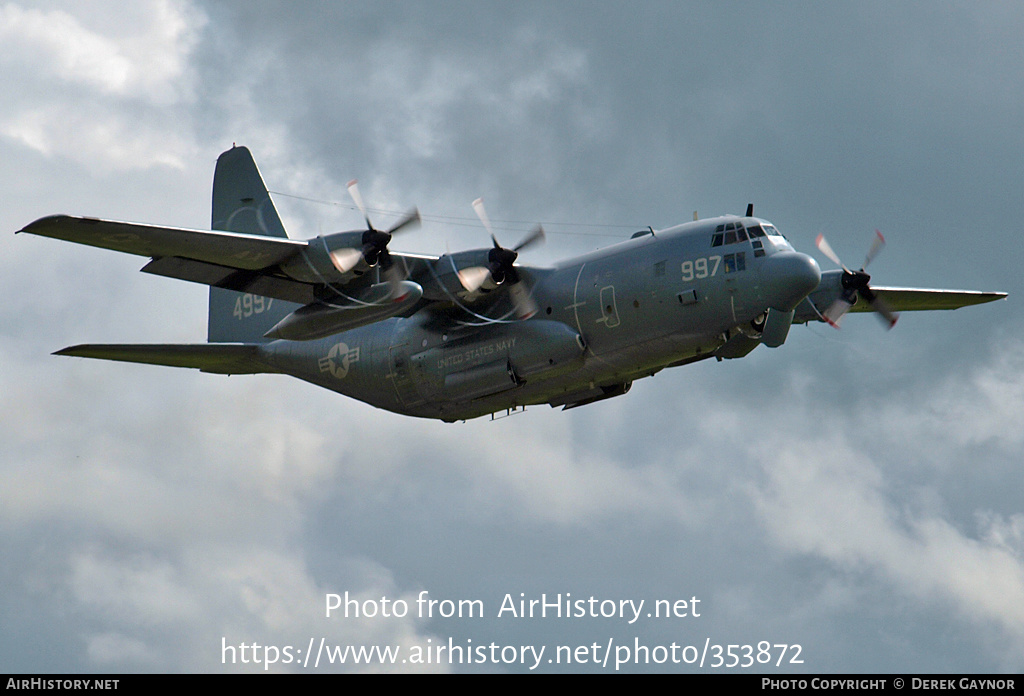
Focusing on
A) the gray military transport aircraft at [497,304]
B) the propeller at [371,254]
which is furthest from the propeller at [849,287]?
the propeller at [371,254]

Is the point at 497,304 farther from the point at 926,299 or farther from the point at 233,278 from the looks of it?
the point at 926,299

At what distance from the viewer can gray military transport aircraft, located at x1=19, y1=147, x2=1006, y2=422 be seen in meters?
25.6

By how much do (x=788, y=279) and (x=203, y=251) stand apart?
1286 centimetres

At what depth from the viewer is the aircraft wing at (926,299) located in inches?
1257

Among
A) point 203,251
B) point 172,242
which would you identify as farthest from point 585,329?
point 172,242

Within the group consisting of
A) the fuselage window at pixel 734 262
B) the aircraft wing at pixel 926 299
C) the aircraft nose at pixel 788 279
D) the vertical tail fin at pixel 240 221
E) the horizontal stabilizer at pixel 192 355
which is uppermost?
the vertical tail fin at pixel 240 221

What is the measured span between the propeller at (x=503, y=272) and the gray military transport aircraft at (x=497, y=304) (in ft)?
0.11

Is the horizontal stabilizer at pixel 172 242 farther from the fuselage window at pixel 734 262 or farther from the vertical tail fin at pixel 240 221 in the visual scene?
the fuselage window at pixel 734 262

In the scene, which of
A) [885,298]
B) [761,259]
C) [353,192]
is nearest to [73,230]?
[353,192]

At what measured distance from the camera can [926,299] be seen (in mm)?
32969

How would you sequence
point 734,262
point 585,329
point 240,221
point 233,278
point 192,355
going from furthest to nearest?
point 240,221 → point 192,355 → point 585,329 → point 233,278 → point 734,262

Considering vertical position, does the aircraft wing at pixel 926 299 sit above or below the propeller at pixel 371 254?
above

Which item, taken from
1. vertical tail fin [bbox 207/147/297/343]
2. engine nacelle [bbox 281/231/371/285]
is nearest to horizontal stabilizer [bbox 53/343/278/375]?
vertical tail fin [bbox 207/147/297/343]
